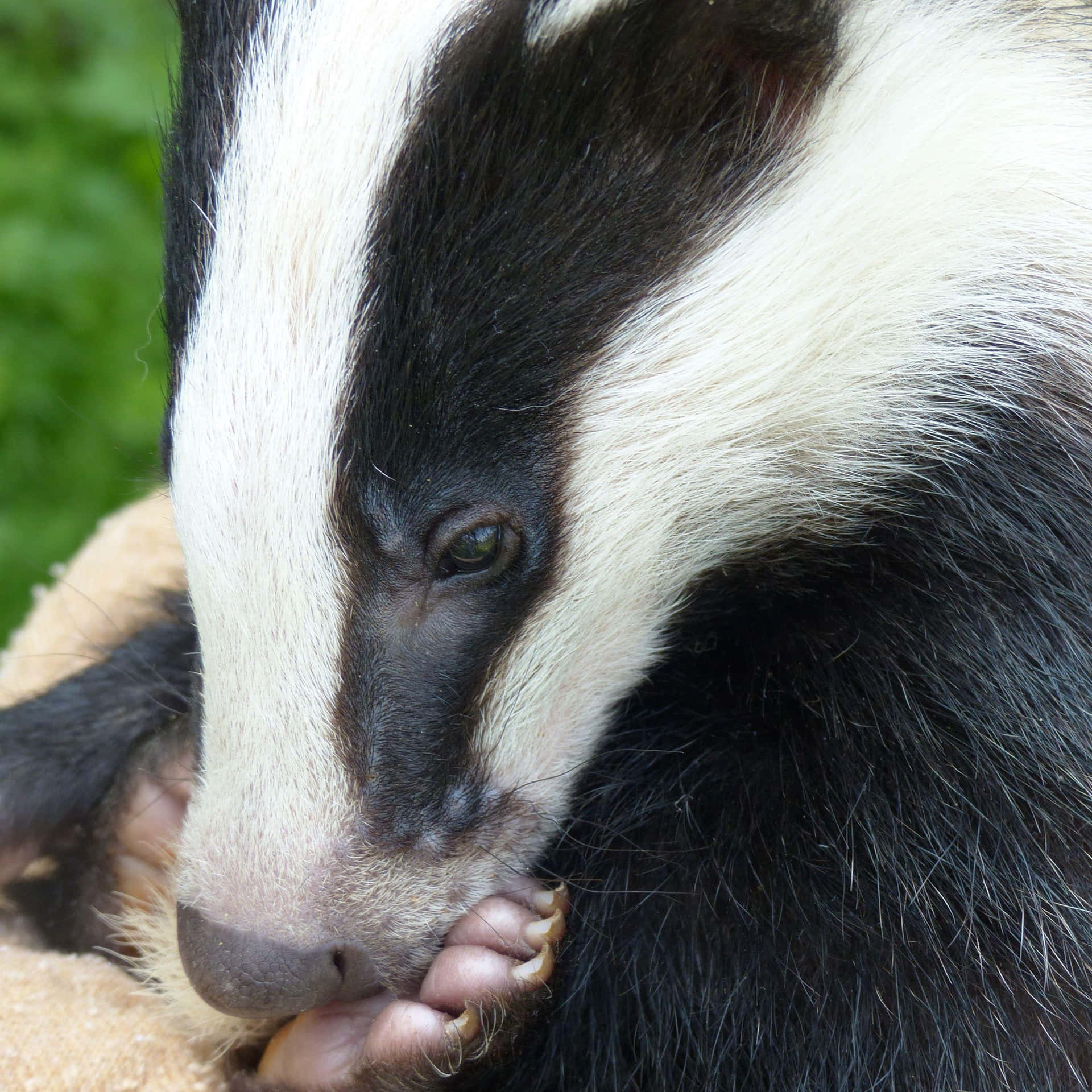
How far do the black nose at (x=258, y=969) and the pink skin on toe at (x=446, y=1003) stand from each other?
0.38 feet

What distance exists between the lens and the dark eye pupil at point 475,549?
1.63 m

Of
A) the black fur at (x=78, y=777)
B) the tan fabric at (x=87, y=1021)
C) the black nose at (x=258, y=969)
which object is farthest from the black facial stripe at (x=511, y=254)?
the black fur at (x=78, y=777)

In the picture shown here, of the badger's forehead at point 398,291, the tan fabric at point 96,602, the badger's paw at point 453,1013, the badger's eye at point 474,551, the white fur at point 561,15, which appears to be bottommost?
the badger's paw at point 453,1013

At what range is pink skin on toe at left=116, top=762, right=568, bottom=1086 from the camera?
5.94 feet

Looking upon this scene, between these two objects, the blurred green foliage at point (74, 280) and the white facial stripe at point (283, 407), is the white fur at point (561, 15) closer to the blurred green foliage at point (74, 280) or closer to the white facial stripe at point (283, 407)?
the white facial stripe at point (283, 407)

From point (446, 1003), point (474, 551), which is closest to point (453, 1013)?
point (446, 1003)

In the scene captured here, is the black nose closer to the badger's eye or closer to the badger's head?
the badger's head

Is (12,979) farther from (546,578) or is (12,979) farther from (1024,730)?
(1024,730)

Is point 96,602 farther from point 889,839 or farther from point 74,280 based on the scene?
point 74,280

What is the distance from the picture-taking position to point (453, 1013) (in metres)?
1.83

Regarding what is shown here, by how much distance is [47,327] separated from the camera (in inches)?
177

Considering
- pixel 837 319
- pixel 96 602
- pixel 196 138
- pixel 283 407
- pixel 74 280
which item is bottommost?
pixel 96 602

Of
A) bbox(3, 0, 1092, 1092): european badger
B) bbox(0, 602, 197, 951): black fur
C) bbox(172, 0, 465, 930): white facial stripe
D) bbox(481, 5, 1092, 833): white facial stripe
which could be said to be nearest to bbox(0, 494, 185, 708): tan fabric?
bbox(0, 602, 197, 951): black fur

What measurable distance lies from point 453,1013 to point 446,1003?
2cm
